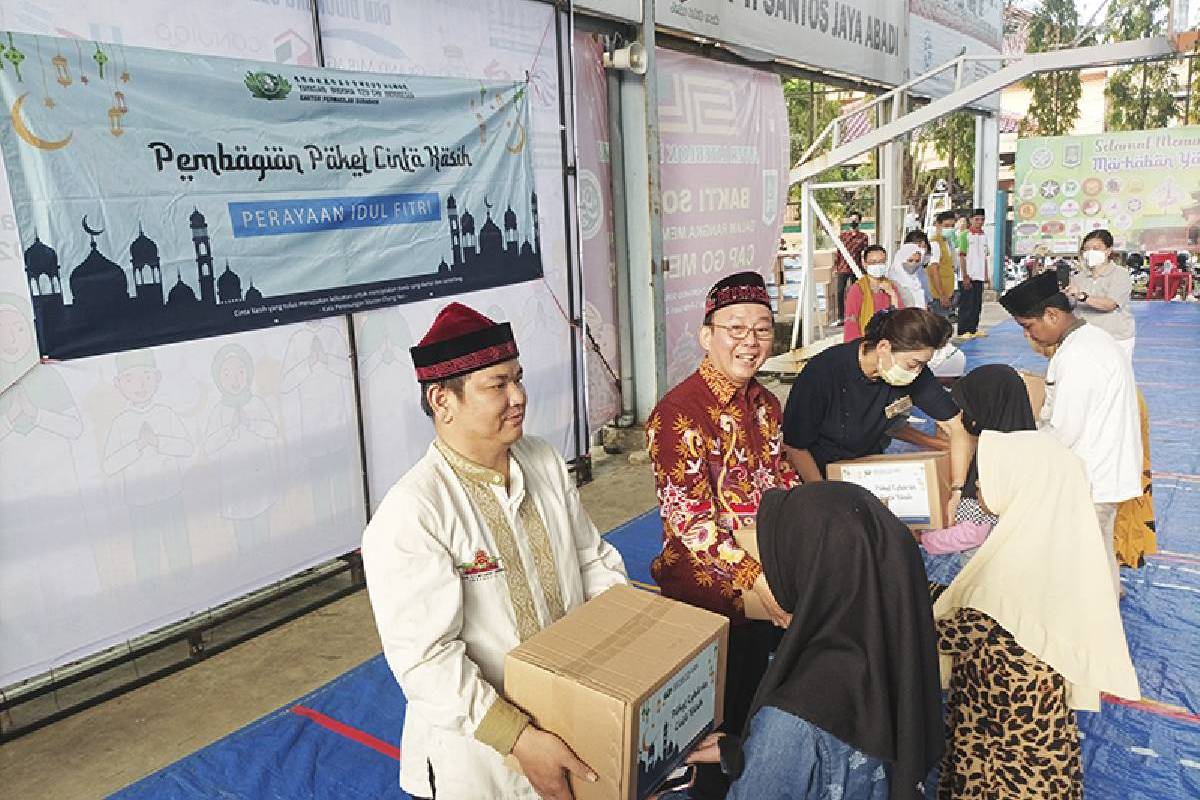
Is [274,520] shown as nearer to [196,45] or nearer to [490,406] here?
[196,45]

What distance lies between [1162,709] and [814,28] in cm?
723

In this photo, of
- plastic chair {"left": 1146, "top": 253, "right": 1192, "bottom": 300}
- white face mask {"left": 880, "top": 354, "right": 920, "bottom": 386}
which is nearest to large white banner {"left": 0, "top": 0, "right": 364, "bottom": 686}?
white face mask {"left": 880, "top": 354, "right": 920, "bottom": 386}

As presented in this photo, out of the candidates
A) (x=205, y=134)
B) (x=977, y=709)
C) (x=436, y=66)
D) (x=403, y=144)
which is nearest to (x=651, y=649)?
(x=977, y=709)

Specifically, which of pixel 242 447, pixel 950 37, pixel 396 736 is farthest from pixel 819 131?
pixel 396 736

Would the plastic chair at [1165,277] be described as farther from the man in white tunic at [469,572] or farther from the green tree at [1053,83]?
the man in white tunic at [469,572]

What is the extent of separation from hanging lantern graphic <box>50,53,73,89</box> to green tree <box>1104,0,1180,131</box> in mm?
27865

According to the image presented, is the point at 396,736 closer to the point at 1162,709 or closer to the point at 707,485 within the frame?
the point at 707,485

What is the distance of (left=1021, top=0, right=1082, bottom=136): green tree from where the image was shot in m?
25.7

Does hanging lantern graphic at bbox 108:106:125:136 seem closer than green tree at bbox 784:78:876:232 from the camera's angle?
Yes

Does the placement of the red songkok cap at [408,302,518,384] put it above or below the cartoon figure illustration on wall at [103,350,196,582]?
above

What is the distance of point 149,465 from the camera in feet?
11.2

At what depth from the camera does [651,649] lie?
5.12 feet

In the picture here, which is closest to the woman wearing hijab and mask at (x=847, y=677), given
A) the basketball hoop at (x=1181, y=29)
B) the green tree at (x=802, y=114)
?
A: the basketball hoop at (x=1181, y=29)

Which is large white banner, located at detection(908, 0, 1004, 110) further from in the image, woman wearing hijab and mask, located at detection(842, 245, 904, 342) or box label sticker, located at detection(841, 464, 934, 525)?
box label sticker, located at detection(841, 464, 934, 525)
